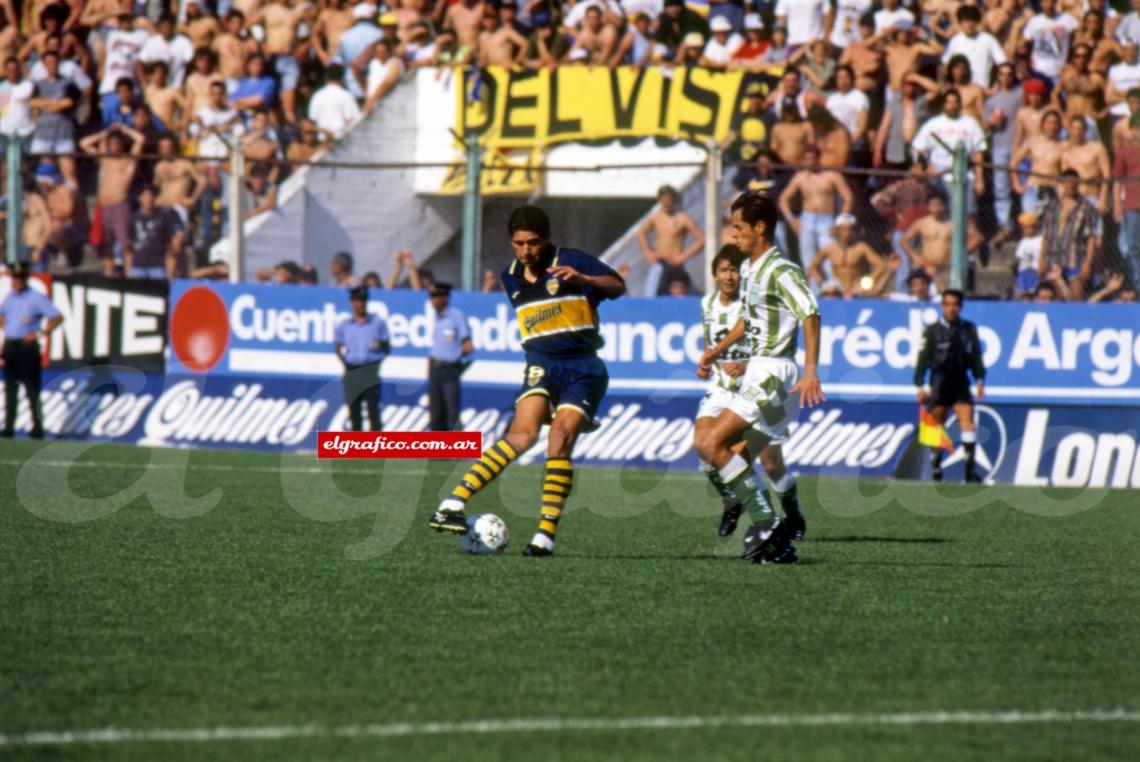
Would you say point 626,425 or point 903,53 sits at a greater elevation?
point 903,53

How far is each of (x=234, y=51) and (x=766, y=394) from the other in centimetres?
1600

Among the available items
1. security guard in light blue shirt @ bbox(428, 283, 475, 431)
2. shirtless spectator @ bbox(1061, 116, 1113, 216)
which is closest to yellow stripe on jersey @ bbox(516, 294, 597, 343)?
shirtless spectator @ bbox(1061, 116, 1113, 216)

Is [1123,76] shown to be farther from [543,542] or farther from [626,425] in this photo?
[543,542]

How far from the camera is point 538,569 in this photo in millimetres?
9391

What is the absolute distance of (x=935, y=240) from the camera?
18.5 m

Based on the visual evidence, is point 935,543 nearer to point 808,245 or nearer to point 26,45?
point 808,245

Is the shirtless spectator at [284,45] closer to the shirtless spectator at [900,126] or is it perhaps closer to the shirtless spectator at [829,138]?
the shirtless spectator at [829,138]

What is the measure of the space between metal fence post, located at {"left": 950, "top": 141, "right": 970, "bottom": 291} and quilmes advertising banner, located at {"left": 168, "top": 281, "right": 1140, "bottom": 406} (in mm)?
630

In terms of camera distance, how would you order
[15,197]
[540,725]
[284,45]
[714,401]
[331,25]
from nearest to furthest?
[540,725] < [714,401] < [15,197] < [284,45] < [331,25]

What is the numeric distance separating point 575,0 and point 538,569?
1488cm

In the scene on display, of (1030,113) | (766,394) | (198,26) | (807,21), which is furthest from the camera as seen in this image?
(198,26)

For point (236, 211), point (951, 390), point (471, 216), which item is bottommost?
point (951, 390)

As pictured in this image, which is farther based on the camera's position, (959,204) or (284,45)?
(284,45)

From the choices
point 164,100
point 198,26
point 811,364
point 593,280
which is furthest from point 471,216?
point 811,364
